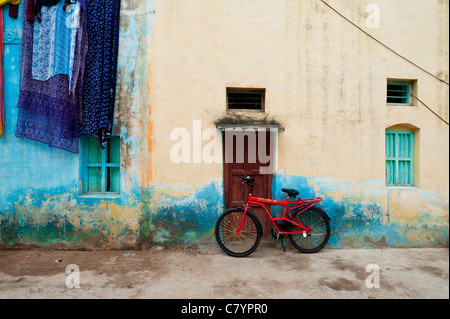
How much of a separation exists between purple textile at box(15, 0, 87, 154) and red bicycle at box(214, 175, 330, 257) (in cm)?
305

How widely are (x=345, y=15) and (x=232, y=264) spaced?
4.80m

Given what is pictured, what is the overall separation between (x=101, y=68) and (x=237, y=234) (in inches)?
146

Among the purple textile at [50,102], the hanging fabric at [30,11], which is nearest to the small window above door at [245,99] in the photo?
the purple textile at [50,102]

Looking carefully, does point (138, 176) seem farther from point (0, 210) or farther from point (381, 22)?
point (381, 22)

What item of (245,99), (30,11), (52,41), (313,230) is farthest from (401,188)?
(30,11)

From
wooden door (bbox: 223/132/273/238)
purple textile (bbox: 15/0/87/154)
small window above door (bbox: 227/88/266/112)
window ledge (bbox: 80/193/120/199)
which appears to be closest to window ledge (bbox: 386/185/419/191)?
wooden door (bbox: 223/132/273/238)

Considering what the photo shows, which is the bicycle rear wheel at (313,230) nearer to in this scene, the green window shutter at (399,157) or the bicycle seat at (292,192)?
the bicycle seat at (292,192)

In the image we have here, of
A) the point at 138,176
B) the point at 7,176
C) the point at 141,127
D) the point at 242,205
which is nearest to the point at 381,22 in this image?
the point at 242,205

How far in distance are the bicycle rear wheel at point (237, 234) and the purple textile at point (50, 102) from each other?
9.66 ft

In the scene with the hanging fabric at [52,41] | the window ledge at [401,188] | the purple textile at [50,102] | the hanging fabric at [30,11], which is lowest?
the window ledge at [401,188]

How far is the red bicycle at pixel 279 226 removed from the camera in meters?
4.29

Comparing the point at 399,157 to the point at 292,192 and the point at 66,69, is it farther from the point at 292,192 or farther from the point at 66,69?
the point at 66,69

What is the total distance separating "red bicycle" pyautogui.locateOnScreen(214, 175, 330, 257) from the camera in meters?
4.29

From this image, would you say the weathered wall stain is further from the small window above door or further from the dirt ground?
the dirt ground
